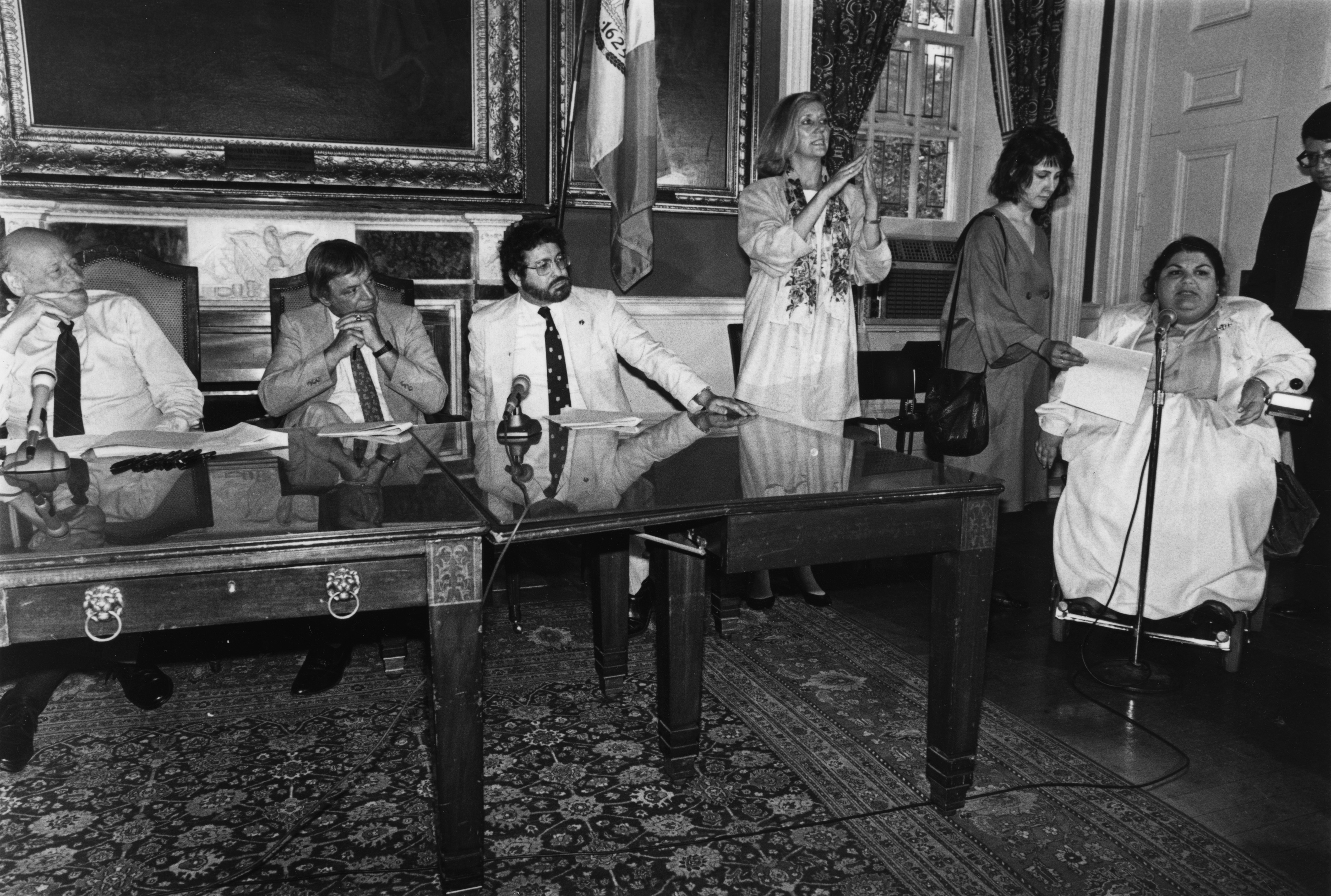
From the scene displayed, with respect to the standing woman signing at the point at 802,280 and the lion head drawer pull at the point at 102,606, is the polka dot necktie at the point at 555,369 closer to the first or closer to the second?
the standing woman signing at the point at 802,280

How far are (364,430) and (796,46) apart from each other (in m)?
3.52

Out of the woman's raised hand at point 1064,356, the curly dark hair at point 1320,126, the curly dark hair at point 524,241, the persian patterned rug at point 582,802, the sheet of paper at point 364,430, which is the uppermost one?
the curly dark hair at point 1320,126

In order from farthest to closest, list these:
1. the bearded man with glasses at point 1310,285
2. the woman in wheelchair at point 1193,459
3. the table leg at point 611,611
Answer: the bearded man with glasses at point 1310,285 → the woman in wheelchair at point 1193,459 → the table leg at point 611,611

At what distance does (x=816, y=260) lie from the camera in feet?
11.0

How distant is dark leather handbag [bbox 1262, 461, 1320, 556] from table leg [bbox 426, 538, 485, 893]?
2662 mm

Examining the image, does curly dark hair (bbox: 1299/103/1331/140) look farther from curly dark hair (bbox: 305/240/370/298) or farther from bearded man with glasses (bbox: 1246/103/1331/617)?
curly dark hair (bbox: 305/240/370/298)

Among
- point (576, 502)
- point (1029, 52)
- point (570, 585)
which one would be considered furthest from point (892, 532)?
point (1029, 52)

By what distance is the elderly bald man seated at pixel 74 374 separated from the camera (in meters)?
2.52

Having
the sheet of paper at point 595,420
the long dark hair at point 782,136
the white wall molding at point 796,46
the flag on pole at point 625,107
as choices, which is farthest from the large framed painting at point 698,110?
the sheet of paper at point 595,420

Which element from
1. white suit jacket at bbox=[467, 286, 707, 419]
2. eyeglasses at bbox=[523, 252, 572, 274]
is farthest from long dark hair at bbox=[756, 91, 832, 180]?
eyeglasses at bbox=[523, 252, 572, 274]

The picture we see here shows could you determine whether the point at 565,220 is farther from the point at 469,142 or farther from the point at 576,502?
the point at 576,502

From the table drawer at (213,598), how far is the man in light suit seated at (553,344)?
1.59m

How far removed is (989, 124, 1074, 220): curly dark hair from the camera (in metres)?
3.42

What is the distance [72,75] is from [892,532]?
3960 millimetres
